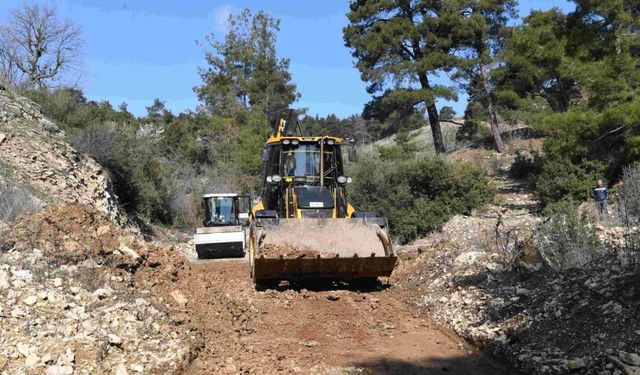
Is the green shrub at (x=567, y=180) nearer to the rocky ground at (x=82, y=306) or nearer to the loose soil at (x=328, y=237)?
the loose soil at (x=328, y=237)

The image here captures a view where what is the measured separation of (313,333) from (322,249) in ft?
7.02

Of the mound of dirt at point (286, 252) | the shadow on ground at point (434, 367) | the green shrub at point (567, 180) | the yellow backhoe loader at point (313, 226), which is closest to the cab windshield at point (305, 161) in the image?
the yellow backhoe loader at point (313, 226)

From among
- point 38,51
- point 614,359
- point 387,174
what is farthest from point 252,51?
point 614,359

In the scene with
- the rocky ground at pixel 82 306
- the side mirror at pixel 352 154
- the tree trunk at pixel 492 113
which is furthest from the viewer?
the tree trunk at pixel 492 113

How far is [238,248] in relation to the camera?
16.5m

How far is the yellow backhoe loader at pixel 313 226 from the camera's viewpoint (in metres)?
9.34

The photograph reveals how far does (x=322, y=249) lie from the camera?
9.62 m

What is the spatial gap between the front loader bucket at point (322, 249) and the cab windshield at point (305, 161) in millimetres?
1688

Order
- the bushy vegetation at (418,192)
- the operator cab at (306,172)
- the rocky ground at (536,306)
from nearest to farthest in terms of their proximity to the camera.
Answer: the rocky ground at (536,306) → the operator cab at (306,172) → the bushy vegetation at (418,192)

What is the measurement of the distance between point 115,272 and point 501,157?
951 inches

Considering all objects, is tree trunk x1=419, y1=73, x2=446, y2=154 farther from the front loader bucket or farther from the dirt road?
the dirt road

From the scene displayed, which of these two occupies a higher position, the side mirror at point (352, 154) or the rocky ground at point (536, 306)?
the side mirror at point (352, 154)

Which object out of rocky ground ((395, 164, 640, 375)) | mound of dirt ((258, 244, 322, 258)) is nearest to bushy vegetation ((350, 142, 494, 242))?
rocky ground ((395, 164, 640, 375))

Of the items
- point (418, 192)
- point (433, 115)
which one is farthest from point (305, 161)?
point (433, 115)
